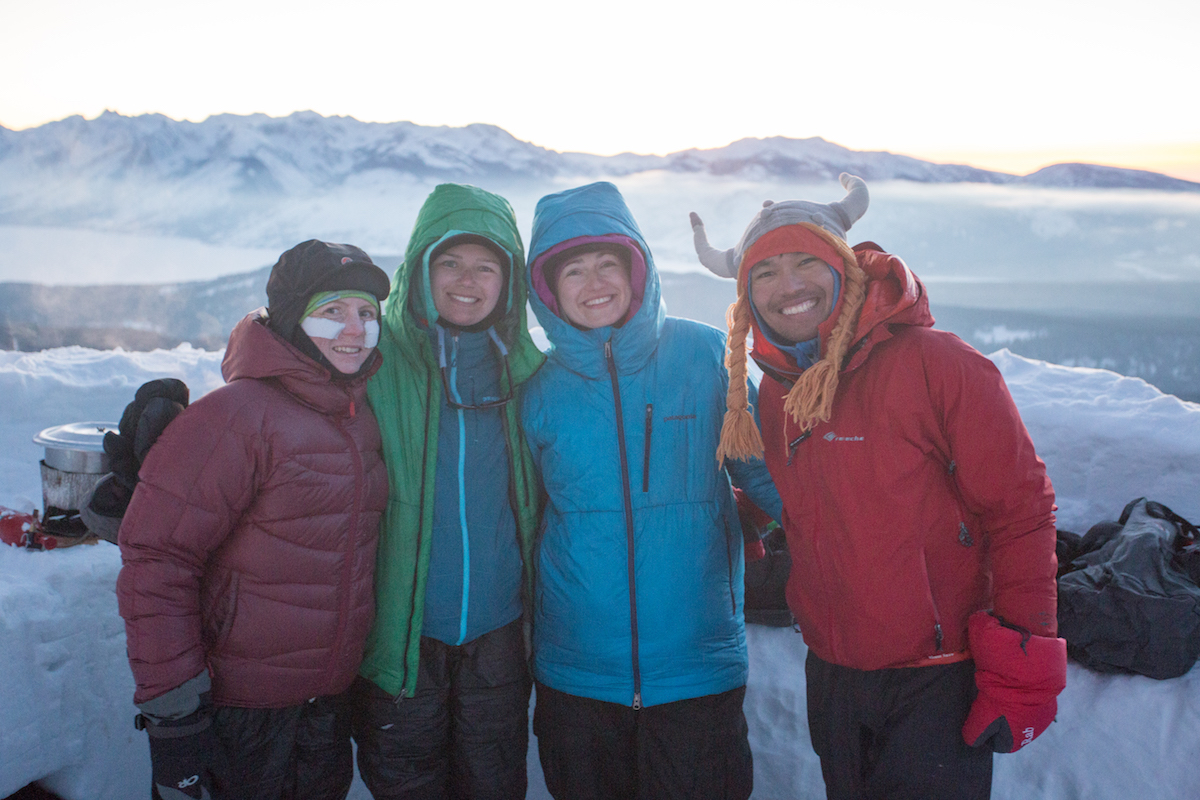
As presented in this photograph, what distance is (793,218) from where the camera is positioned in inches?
70.8

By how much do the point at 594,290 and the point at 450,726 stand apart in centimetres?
140

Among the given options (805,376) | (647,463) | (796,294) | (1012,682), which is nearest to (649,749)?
(647,463)

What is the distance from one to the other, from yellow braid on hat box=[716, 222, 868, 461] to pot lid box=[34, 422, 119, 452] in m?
1.94

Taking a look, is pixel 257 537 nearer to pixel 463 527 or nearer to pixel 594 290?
pixel 463 527

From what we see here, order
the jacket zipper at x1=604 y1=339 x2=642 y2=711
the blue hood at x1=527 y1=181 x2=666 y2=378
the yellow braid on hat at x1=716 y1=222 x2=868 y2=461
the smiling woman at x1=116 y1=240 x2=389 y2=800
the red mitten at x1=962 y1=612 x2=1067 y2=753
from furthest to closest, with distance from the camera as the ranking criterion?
the blue hood at x1=527 y1=181 x2=666 y2=378
the jacket zipper at x1=604 y1=339 x2=642 y2=711
the yellow braid on hat at x1=716 y1=222 x2=868 y2=461
the smiling woman at x1=116 y1=240 x2=389 y2=800
the red mitten at x1=962 y1=612 x2=1067 y2=753

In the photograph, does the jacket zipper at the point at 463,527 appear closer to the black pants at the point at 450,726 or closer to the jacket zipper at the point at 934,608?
the black pants at the point at 450,726

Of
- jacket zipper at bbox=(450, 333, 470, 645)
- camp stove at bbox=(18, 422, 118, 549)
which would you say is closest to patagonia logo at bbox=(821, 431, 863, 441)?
jacket zipper at bbox=(450, 333, 470, 645)

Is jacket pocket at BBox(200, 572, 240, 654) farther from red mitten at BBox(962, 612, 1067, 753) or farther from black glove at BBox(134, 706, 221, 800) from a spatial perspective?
red mitten at BBox(962, 612, 1067, 753)

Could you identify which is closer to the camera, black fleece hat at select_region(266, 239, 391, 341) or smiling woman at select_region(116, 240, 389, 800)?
smiling woman at select_region(116, 240, 389, 800)

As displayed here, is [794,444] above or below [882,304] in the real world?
below

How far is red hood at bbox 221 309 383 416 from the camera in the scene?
5.54 ft

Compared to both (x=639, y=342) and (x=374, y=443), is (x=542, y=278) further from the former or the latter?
(x=374, y=443)

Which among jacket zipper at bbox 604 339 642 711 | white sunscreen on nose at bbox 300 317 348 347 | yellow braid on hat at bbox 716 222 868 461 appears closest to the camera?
yellow braid on hat at bbox 716 222 868 461

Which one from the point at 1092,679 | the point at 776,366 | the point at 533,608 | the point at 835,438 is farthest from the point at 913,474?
the point at 1092,679
